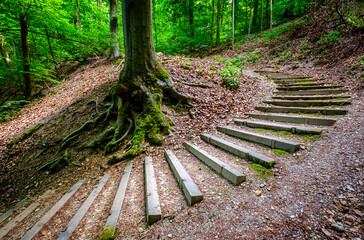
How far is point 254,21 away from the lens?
22.4 meters

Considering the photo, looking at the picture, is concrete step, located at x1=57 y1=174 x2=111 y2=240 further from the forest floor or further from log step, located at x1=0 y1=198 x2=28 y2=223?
log step, located at x1=0 y1=198 x2=28 y2=223

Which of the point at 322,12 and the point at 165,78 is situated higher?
the point at 322,12

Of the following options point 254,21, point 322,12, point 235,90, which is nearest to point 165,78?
point 235,90

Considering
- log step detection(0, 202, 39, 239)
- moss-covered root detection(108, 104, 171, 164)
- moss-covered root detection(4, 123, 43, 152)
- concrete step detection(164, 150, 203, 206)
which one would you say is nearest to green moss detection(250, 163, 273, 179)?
concrete step detection(164, 150, 203, 206)

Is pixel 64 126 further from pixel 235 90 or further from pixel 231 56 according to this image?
pixel 231 56

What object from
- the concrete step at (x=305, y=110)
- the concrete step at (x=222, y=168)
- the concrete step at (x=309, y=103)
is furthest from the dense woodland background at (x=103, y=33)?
the concrete step at (x=222, y=168)

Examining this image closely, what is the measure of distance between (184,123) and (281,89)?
481 cm

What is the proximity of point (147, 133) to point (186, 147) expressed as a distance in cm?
123

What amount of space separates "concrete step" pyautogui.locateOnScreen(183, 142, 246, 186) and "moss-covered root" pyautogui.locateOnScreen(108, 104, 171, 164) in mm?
1263

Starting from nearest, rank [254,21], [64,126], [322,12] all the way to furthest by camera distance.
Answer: [64,126]
[322,12]
[254,21]

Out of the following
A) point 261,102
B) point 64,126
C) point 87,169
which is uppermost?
point 261,102

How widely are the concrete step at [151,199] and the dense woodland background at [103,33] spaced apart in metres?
5.34

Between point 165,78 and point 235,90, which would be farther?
point 235,90

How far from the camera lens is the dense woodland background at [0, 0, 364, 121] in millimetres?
7089
